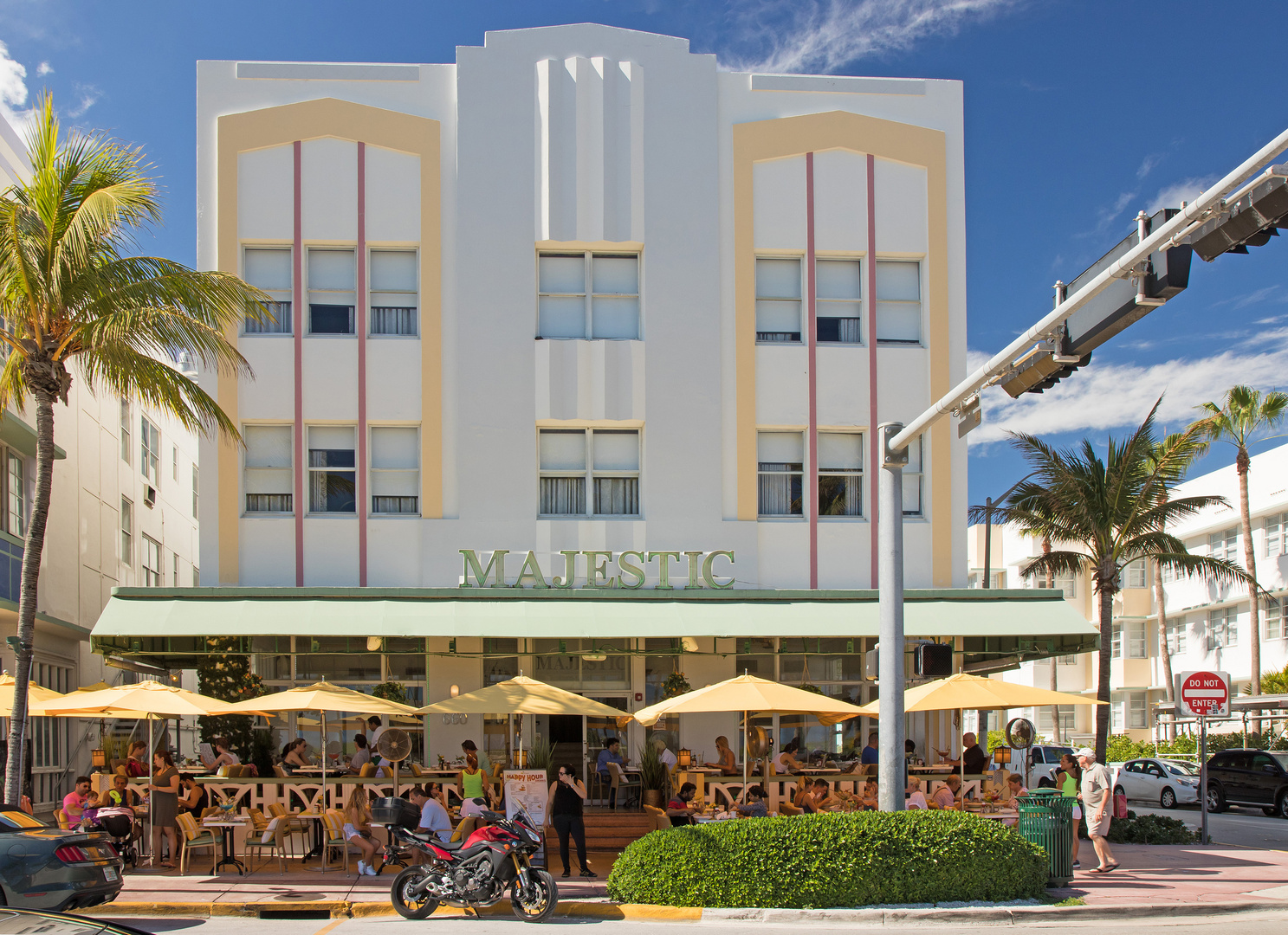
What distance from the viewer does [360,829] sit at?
17.6m

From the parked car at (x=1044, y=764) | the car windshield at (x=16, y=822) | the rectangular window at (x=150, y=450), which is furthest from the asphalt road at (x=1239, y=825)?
the rectangular window at (x=150, y=450)

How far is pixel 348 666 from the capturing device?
2317cm

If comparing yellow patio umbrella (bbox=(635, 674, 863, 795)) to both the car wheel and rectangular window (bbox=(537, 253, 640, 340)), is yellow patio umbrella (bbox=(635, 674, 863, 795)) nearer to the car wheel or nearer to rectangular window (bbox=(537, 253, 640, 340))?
rectangular window (bbox=(537, 253, 640, 340))

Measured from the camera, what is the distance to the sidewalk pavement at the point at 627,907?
561 inches

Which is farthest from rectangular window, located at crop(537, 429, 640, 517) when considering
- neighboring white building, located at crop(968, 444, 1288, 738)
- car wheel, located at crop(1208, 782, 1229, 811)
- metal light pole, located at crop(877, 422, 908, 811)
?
neighboring white building, located at crop(968, 444, 1288, 738)

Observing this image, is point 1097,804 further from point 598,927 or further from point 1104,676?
point 1104,676

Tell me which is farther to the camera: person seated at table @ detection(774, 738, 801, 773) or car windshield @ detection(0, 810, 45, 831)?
person seated at table @ detection(774, 738, 801, 773)

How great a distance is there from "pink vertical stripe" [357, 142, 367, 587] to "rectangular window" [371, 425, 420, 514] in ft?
0.96

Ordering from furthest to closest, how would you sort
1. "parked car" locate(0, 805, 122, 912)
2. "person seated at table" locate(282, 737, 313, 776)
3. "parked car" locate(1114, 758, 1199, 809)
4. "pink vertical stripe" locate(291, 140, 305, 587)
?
"parked car" locate(1114, 758, 1199, 809) < "pink vertical stripe" locate(291, 140, 305, 587) < "person seated at table" locate(282, 737, 313, 776) < "parked car" locate(0, 805, 122, 912)

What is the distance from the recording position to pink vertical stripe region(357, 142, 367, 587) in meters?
22.9

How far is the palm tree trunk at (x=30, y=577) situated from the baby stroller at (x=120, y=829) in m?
Answer: 1.15

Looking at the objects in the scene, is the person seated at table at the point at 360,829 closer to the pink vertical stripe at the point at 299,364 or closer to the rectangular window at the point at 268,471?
the pink vertical stripe at the point at 299,364

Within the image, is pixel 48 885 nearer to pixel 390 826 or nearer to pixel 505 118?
pixel 390 826

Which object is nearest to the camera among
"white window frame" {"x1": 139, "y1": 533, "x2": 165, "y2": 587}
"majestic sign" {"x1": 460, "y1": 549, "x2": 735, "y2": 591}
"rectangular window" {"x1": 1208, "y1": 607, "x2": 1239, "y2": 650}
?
"majestic sign" {"x1": 460, "y1": 549, "x2": 735, "y2": 591}
